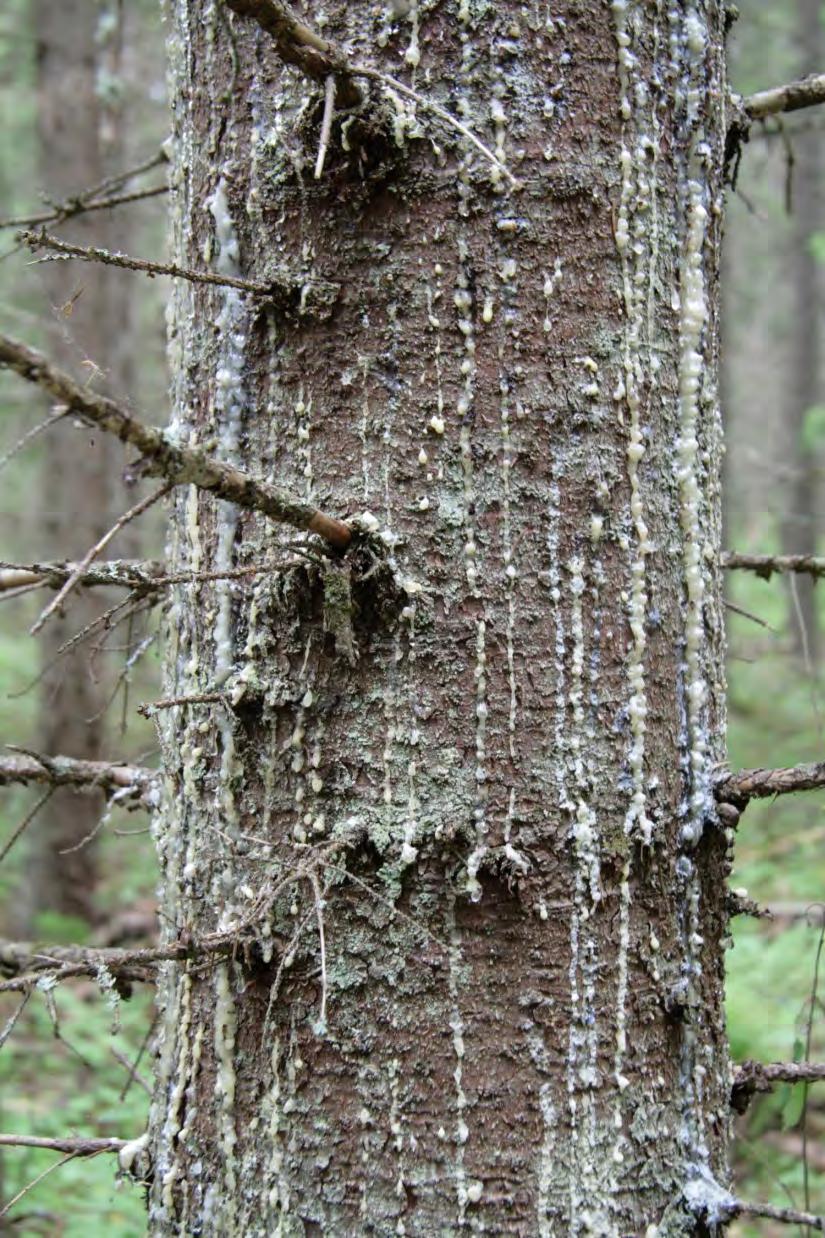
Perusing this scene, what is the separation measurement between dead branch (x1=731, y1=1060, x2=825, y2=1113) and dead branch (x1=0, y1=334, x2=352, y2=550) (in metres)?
1.02

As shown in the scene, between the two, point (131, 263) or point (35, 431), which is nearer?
point (35, 431)

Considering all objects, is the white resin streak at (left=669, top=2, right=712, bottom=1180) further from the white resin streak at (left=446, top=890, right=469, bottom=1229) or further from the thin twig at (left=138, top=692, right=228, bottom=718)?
the thin twig at (left=138, top=692, right=228, bottom=718)

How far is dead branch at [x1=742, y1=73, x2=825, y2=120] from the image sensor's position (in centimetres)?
177

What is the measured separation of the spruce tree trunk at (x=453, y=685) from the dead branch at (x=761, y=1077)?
16cm

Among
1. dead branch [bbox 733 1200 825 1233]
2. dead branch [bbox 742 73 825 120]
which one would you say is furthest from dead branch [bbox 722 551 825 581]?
dead branch [bbox 733 1200 825 1233]

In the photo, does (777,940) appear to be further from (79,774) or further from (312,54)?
(312,54)

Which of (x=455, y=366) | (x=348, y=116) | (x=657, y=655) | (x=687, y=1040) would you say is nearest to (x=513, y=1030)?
(x=687, y=1040)

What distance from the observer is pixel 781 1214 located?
4.77 ft

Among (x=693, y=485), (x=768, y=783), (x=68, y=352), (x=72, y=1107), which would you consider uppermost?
(x=68, y=352)

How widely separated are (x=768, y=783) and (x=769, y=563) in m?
0.63

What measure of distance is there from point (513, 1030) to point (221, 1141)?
0.42m

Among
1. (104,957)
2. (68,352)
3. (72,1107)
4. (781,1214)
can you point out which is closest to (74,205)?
(104,957)

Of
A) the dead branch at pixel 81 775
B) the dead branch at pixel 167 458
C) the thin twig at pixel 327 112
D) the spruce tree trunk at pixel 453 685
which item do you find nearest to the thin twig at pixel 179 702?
the spruce tree trunk at pixel 453 685

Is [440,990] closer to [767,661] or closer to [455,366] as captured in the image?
[455,366]
